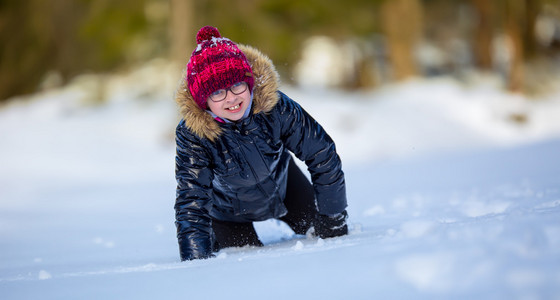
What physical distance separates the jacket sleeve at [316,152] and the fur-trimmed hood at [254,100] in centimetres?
9

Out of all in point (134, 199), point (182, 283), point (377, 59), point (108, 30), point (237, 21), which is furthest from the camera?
point (377, 59)

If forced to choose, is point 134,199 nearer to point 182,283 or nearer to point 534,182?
point 534,182

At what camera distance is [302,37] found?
10648 mm

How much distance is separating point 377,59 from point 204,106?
1107 centimetres

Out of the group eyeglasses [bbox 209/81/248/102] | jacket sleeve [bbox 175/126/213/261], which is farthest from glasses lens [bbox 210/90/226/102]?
jacket sleeve [bbox 175/126/213/261]

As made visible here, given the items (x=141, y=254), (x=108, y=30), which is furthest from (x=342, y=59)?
(x=141, y=254)

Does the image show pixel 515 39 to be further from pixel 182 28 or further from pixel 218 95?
pixel 218 95

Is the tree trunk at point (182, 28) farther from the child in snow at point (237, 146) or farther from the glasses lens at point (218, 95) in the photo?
the glasses lens at point (218, 95)

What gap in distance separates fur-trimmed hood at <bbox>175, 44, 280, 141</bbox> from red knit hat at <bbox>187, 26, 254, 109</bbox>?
0.04 m

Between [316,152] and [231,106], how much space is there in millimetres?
467

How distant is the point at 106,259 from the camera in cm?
270

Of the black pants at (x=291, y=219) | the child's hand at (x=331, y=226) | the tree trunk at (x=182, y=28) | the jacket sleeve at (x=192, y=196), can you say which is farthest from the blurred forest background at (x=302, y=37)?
the jacket sleeve at (x=192, y=196)

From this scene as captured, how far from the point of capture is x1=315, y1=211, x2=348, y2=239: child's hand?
243 centimetres

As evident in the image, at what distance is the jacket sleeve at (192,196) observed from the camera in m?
2.21
